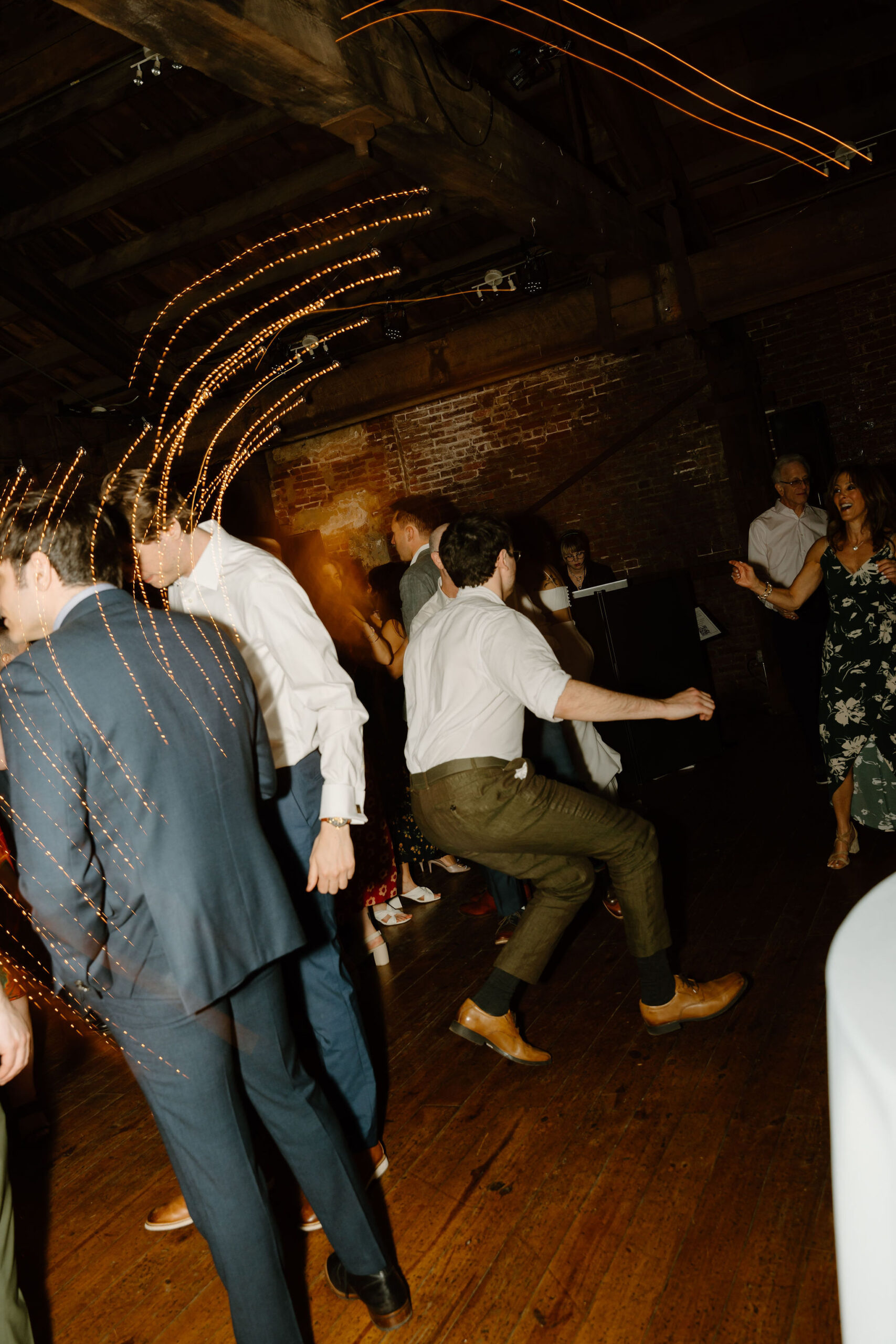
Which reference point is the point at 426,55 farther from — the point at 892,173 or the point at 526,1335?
the point at 526,1335

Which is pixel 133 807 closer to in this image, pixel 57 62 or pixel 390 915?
pixel 390 915

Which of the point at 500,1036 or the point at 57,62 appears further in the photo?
the point at 57,62

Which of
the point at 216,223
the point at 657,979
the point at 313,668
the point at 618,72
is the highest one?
the point at 216,223

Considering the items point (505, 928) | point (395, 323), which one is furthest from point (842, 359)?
point (505, 928)

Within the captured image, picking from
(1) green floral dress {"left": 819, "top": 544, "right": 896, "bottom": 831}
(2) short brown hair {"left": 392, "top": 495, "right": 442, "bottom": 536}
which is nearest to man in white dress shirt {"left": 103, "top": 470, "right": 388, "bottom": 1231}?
(1) green floral dress {"left": 819, "top": 544, "right": 896, "bottom": 831}

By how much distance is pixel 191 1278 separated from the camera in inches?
81.2

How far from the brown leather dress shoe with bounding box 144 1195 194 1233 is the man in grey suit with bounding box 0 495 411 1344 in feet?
2.91

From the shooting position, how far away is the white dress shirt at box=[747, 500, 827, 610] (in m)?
5.01

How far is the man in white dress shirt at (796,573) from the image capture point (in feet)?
15.8

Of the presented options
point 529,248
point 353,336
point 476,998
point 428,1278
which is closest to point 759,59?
point 529,248

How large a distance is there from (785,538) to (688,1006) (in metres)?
3.17

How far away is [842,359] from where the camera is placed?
6.93 metres

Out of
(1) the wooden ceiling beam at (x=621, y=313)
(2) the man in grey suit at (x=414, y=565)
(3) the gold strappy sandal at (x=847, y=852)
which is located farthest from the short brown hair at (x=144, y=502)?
(1) the wooden ceiling beam at (x=621, y=313)

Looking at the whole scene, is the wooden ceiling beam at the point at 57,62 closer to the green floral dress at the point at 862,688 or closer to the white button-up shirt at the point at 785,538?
the white button-up shirt at the point at 785,538
